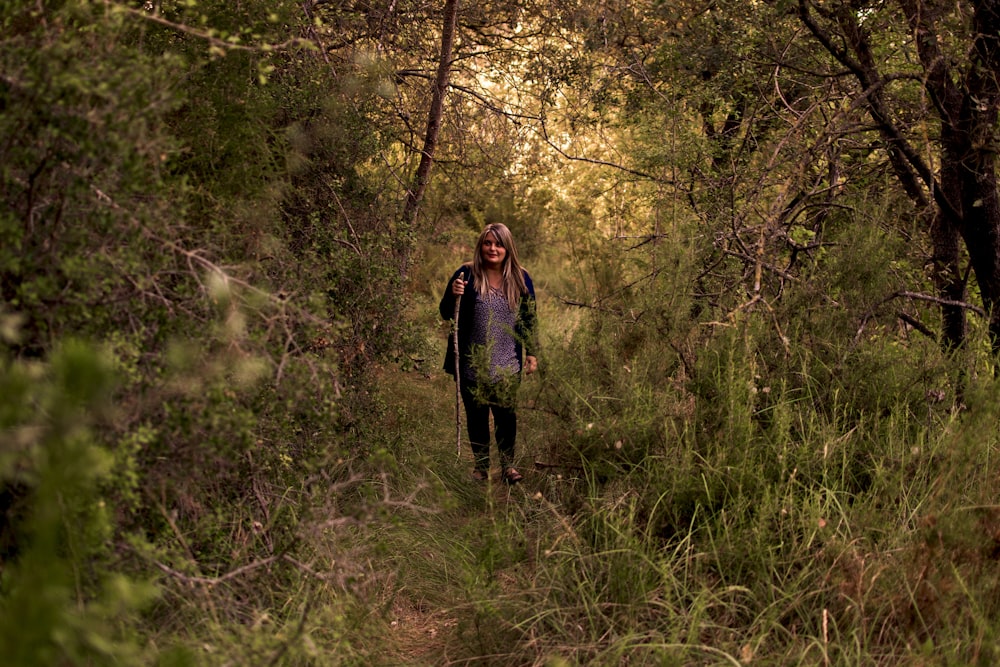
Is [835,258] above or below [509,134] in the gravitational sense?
below

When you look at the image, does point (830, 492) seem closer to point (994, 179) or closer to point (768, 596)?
point (768, 596)

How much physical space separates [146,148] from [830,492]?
2983 mm

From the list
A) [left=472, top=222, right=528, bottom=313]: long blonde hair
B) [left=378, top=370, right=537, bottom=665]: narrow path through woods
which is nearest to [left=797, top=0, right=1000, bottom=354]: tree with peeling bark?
[left=472, top=222, right=528, bottom=313]: long blonde hair

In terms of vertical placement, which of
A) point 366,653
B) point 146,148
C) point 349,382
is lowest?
point 366,653

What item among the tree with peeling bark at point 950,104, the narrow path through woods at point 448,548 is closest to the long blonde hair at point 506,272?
the narrow path through woods at point 448,548

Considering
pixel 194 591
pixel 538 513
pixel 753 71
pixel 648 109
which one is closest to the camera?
pixel 194 591

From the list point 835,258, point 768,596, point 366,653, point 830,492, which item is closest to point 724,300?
point 835,258

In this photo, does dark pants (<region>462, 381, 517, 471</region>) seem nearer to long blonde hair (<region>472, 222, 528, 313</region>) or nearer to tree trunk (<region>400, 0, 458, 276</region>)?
long blonde hair (<region>472, 222, 528, 313</region>)

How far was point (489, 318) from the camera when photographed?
5.61 meters

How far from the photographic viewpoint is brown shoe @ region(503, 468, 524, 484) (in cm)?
515

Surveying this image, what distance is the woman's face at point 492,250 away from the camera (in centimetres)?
591

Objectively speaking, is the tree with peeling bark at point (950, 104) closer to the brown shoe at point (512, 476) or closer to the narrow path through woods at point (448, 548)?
the brown shoe at point (512, 476)

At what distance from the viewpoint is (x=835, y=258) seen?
513 cm

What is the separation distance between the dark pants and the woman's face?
2.73 ft
